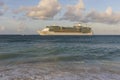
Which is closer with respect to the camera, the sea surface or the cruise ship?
the sea surface

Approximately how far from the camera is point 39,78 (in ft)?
49.3

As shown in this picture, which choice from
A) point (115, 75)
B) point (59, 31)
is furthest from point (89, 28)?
point (115, 75)

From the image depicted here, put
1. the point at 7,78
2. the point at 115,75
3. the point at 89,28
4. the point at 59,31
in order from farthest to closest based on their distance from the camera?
the point at 89,28, the point at 59,31, the point at 115,75, the point at 7,78

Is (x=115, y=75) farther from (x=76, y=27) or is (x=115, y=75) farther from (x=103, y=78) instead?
(x=76, y=27)

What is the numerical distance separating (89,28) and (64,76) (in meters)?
153

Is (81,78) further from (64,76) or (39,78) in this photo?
(39,78)

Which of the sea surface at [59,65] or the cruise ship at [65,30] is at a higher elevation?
the cruise ship at [65,30]

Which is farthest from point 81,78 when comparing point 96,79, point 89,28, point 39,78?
point 89,28

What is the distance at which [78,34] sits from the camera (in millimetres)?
159750

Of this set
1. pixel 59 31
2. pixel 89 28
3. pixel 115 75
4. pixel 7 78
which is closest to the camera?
pixel 7 78

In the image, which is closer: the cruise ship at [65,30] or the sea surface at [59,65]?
the sea surface at [59,65]

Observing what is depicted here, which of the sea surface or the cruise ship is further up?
the cruise ship

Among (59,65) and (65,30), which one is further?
(65,30)

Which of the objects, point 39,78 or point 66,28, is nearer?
point 39,78
